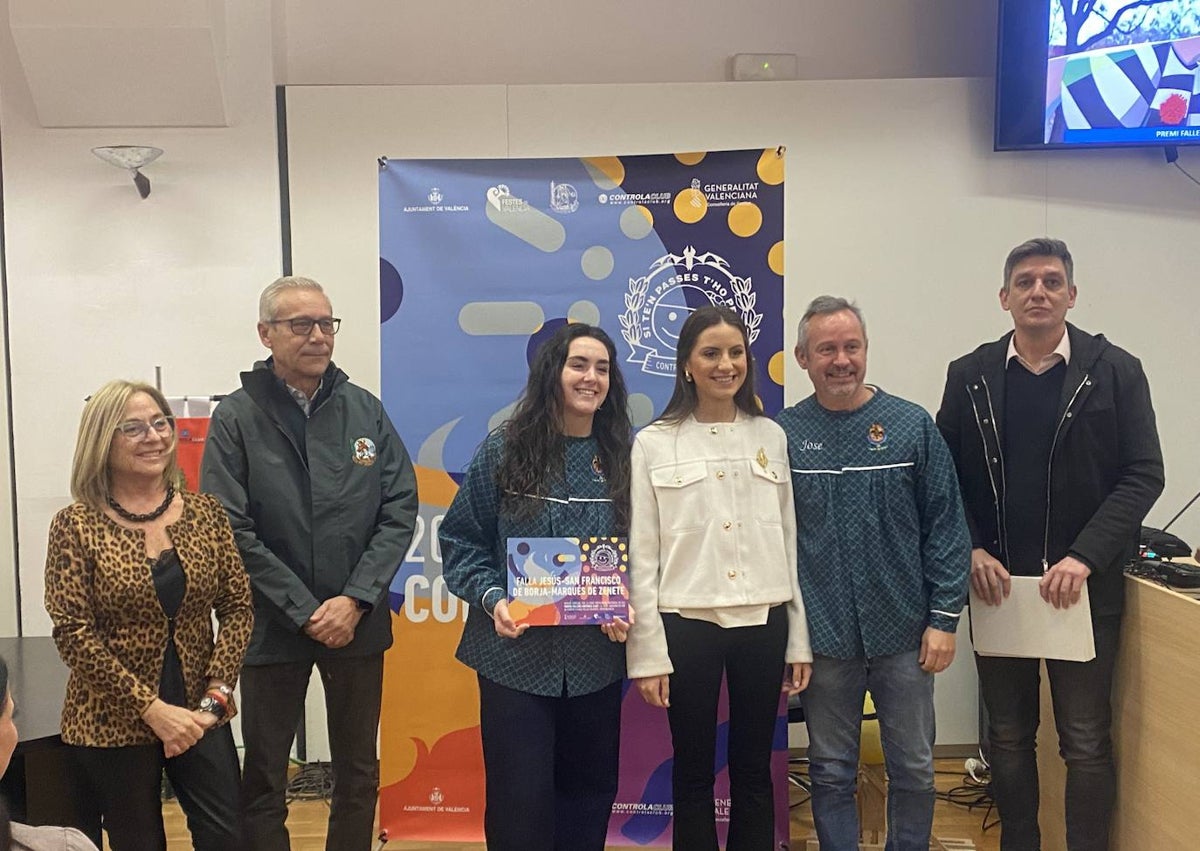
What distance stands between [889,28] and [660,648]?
3029 mm

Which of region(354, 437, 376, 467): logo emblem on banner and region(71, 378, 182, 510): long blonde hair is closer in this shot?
region(71, 378, 182, 510): long blonde hair

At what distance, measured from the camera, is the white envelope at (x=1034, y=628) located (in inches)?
87.5

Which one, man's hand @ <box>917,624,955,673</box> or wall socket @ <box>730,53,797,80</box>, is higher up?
wall socket @ <box>730,53,797,80</box>

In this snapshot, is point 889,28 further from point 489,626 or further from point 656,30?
point 489,626

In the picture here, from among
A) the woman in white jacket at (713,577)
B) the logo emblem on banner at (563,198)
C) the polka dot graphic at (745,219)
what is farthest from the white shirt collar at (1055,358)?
the logo emblem on banner at (563,198)

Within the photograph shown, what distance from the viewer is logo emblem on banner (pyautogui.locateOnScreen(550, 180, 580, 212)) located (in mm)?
2904

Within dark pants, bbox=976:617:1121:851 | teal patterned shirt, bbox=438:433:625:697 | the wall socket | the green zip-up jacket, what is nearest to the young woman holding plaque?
teal patterned shirt, bbox=438:433:625:697

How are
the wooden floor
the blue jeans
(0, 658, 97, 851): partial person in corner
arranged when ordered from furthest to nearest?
the wooden floor, the blue jeans, (0, 658, 97, 851): partial person in corner

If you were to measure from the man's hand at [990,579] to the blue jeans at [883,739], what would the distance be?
11.0 inches

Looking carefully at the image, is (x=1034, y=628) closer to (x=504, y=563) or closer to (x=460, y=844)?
(x=504, y=563)

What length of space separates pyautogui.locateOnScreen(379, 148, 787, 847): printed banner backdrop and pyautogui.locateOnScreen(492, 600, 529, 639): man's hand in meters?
1.03

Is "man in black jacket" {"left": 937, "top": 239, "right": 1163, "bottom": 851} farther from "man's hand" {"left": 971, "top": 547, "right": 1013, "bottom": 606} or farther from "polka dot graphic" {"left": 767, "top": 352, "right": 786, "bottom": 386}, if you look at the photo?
"polka dot graphic" {"left": 767, "top": 352, "right": 786, "bottom": 386}

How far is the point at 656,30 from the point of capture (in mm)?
3785

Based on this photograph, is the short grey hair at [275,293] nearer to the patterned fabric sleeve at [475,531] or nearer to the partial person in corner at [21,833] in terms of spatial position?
the patterned fabric sleeve at [475,531]
